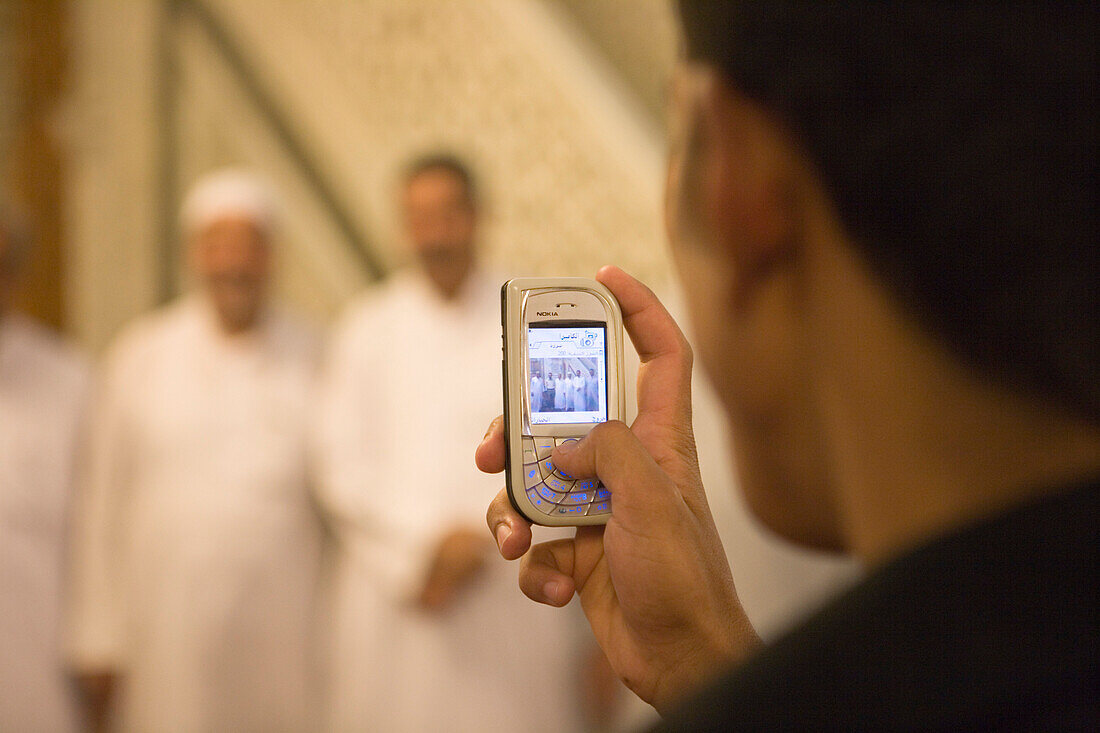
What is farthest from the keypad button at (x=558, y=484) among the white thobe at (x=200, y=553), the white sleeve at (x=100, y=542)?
the white sleeve at (x=100, y=542)

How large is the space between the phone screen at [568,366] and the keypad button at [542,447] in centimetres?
1

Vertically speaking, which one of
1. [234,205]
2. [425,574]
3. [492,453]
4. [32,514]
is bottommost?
[425,574]

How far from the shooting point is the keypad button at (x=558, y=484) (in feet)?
1.57

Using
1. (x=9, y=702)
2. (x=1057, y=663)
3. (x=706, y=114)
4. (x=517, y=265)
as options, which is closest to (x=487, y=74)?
(x=517, y=265)

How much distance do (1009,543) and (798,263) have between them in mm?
103

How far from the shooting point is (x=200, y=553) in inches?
70.4

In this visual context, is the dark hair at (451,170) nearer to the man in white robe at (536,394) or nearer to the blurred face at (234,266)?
the blurred face at (234,266)

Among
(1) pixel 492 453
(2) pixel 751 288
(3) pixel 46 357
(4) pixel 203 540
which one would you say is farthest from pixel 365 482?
(2) pixel 751 288

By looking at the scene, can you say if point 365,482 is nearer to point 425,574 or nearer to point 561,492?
point 425,574

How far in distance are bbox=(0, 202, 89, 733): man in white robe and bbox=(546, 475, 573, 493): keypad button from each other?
5.30 feet

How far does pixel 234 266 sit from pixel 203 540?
1.84 ft

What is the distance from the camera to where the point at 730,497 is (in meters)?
1.24

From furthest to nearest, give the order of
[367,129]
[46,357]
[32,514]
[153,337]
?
1. [367,129]
2. [153,337]
3. [46,357]
4. [32,514]

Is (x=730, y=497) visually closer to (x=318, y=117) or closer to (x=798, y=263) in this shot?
(x=798, y=263)
